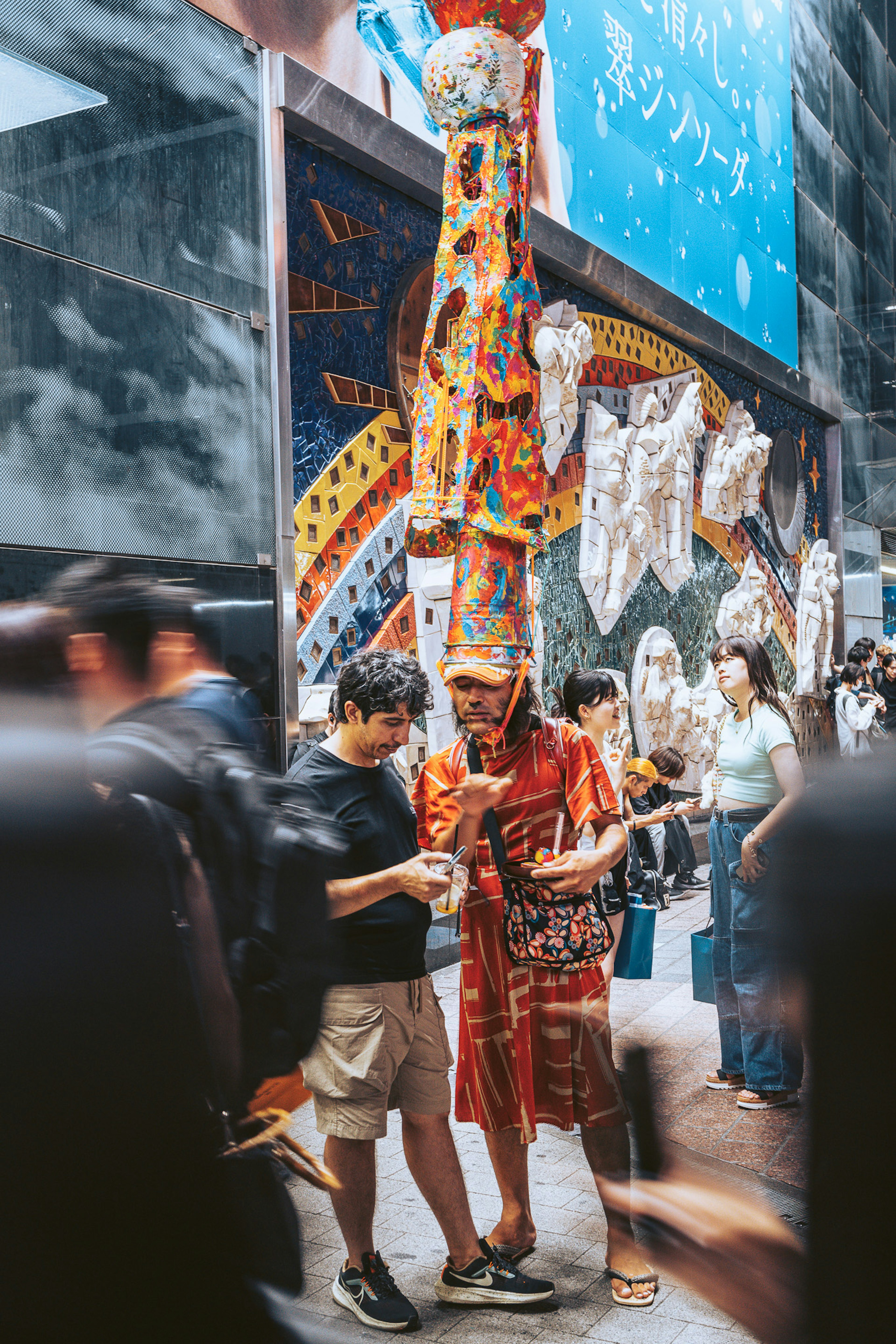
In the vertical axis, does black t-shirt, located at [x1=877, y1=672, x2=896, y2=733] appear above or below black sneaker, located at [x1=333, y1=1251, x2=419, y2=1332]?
above

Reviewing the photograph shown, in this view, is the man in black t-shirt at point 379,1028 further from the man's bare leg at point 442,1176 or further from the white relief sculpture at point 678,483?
the white relief sculpture at point 678,483

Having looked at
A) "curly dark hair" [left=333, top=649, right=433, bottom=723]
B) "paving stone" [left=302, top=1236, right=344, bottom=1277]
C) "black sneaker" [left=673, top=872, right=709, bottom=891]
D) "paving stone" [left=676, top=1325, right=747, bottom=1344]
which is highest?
"curly dark hair" [left=333, top=649, right=433, bottom=723]

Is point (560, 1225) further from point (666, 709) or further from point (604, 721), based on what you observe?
point (666, 709)

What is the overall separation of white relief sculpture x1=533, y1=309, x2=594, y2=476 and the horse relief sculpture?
1.78 ft

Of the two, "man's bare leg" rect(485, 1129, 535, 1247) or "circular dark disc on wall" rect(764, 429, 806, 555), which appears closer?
"man's bare leg" rect(485, 1129, 535, 1247)

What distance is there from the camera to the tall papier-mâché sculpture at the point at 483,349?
4379mm

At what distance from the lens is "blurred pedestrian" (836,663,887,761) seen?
963 cm

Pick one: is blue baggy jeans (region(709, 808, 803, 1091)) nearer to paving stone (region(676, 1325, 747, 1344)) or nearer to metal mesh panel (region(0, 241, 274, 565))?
paving stone (region(676, 1325, 747, 1344))

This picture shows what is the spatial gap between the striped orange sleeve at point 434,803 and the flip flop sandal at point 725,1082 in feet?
6.48

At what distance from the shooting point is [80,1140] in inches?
41.6

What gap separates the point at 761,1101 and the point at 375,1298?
68.7 inches

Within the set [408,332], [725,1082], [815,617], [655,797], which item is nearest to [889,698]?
[815,617]

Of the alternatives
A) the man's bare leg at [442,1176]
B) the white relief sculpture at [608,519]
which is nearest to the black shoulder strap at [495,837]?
the man's bare leg at [442,1176]

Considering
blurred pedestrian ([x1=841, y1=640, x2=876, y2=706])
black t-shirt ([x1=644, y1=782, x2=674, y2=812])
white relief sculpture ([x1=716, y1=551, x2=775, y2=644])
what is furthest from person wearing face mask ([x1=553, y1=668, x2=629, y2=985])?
white relief sculpture ([x1=716, y1=551, x2=775, y2=644])
